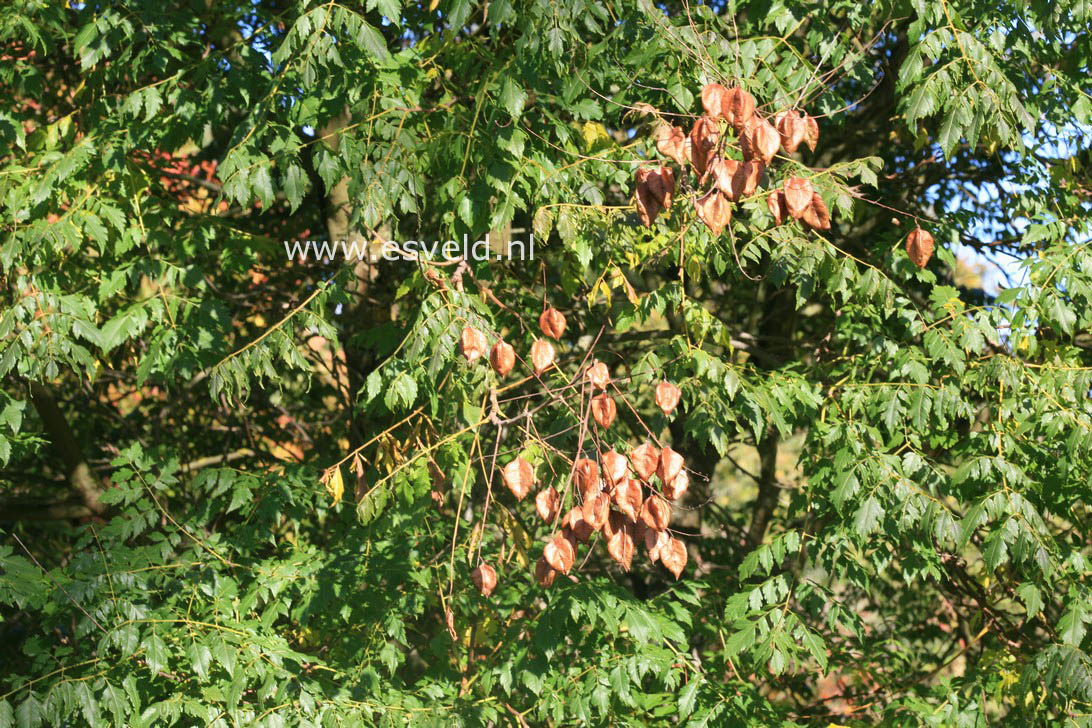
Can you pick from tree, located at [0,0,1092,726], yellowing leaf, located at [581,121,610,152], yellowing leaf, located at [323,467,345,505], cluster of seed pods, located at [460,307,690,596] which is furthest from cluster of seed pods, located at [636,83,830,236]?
yellowing leaf, located at [323,467,345,505]

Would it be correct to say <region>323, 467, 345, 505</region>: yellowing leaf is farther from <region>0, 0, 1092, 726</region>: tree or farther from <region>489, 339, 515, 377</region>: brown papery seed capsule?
<region>489, 339, 515, 377</region>: brown papery seed capsule

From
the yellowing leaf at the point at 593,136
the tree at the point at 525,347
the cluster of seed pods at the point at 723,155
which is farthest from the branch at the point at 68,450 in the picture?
the cluster of seed pods at the point at 723,155

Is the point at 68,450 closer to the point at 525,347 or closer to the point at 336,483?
the point at 336,483

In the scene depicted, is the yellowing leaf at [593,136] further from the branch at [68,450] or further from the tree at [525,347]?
the branch at [68,450]

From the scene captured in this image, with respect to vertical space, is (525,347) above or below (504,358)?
below

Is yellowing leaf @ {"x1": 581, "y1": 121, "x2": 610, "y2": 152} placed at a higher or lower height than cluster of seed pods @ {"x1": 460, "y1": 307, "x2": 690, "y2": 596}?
higher

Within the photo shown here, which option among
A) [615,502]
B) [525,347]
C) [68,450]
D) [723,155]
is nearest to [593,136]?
[525,347]

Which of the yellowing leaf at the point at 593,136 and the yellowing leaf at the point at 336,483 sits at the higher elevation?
the yellowing leaf at the point at 593,136

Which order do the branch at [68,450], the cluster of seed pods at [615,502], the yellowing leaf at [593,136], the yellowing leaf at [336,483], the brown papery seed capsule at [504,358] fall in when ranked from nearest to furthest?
1. the cluster of seed pods at [615,502]
2. the brown papery seed capsule at [504,358]
3. the yellowing leaf at [336,483]
4. the yellowing leaf at [593,136]
5. the branch at [68,450]

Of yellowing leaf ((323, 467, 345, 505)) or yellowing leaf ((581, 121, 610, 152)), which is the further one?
yellowing leaf ((581, 121, 610, 152))

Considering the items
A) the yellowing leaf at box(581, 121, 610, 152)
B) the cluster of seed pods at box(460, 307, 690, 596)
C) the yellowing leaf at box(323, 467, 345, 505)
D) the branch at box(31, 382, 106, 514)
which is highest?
the yellowing leaf at box(581, 121, 610, 152)

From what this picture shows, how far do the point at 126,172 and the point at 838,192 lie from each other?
2397 mm

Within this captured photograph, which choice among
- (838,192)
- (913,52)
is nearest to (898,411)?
(838,192)

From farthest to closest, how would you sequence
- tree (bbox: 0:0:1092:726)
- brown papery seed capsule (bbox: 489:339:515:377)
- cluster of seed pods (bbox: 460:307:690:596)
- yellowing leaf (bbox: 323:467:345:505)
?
yellowing leaf (bbox: 323:467:345:505) < tree (bbox: 0:0:1092:726) < brown papery seed capsule (bbox: 489:339:515:377) < cluster of seed pods (bbox: 460:307:690:596)
